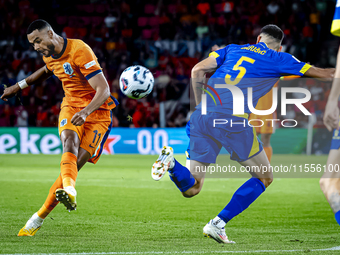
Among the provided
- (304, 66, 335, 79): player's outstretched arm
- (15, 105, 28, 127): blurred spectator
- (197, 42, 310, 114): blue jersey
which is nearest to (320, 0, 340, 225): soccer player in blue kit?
(304, 66, 335, 79): player's outstretched arm

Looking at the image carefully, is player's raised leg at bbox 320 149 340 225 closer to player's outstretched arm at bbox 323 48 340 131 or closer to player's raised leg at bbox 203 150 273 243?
player's outstretched arm at bbox 323 48 340 131

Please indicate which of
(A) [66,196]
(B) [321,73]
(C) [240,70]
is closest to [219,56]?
(C) [240,70]

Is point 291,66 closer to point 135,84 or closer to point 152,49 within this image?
point 135,84

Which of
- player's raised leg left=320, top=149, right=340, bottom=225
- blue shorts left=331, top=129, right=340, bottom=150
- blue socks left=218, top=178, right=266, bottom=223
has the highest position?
blue shorts left=331, top=129, right=340, bottom=150

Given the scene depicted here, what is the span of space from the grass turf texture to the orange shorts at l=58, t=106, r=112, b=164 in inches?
32.6

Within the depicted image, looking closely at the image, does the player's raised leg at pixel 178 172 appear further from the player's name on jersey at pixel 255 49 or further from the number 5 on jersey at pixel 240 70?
the player's name on jersey at pixel 255 49

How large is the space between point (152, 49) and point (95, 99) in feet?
44.1

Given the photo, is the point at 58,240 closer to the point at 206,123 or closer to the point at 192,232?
the point at 192,232

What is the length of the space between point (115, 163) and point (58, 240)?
857cm

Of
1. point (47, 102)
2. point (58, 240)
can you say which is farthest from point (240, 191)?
point (47, 102)

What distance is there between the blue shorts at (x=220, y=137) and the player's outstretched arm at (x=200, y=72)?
0.20m

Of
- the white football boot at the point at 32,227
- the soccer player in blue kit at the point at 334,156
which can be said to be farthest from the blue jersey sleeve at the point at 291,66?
the white football boot at the point at 32,227

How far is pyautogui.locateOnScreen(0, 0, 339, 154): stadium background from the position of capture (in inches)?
584

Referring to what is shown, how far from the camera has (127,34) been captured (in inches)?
739
